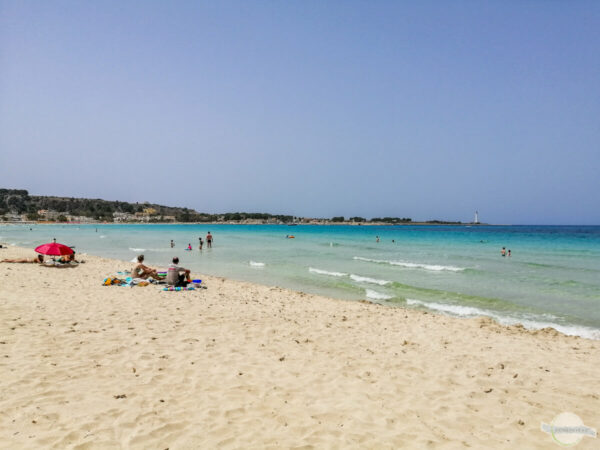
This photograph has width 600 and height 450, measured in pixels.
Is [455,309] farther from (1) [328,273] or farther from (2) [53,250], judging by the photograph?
(2) [53,250]

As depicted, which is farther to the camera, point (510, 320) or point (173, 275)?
point (173, 275)

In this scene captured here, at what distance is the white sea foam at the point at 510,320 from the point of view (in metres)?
9.87

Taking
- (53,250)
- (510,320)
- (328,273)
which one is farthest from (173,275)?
(510,320)

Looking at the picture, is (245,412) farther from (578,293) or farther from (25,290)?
(578,293)

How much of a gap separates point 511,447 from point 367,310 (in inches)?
288

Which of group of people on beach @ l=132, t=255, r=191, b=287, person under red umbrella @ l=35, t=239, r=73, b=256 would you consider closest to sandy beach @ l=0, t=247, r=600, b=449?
group of people on beach @ l=132, t=255, r=191, b=287

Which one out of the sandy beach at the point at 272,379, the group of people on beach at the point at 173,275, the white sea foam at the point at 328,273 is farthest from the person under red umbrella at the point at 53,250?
the white sea foam at the point at 328,273

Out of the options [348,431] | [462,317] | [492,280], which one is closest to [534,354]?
[462,317]

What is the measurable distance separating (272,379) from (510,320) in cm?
910

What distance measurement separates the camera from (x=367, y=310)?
36.9ft

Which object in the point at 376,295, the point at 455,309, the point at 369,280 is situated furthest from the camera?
the point at 369,280

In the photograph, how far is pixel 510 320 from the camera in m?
11.1

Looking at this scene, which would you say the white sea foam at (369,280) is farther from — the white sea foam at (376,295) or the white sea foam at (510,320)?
the white sea foam at (510,320)

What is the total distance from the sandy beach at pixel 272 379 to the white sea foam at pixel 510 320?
1.04 meters
